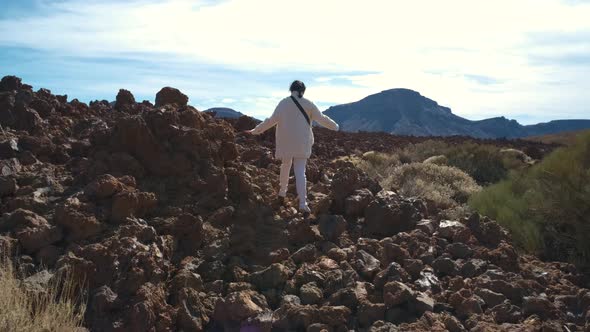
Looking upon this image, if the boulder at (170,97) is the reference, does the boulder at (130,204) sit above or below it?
below

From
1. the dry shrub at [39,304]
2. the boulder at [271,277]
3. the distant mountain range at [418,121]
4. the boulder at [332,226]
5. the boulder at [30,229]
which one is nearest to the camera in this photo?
the dry shrub at [39,304]

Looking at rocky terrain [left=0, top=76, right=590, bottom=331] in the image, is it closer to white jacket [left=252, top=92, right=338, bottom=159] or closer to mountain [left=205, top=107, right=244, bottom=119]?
white jacket [left=252, top=92, right=338, bottom=159]

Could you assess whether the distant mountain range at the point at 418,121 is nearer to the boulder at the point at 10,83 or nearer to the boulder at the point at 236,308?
the boulder at the point at 10,83

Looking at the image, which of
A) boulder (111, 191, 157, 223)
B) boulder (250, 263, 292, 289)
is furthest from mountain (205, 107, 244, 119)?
boulder (250, 263, 292, 289)

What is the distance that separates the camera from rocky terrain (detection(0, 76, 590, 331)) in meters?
5.17

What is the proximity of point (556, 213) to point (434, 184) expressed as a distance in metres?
4.20

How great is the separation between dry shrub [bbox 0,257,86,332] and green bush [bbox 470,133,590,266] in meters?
5.48

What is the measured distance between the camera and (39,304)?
175 inches

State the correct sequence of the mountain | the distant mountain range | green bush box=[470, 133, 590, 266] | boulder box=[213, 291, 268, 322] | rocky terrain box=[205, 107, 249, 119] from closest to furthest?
1. boulder box=[213, 291, 268, 322]
2. green bush box=[470, 133, 590, 266]
3. rocky terrain box=[205, 107, 249, 119]
4. the mountain
5. the distant mountain range

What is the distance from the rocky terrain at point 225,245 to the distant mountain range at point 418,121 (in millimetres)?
142041

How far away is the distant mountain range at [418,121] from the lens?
505 feet

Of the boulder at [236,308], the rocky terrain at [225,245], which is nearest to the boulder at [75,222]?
the rocky terrain at [225,245]

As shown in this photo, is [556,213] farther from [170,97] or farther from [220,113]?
[220,113]

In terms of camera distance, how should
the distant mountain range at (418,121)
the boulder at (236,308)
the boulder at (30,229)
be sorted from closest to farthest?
the boulder at (236,308)
the boulder at (30,229)
the distant mountain range at (418,121)
